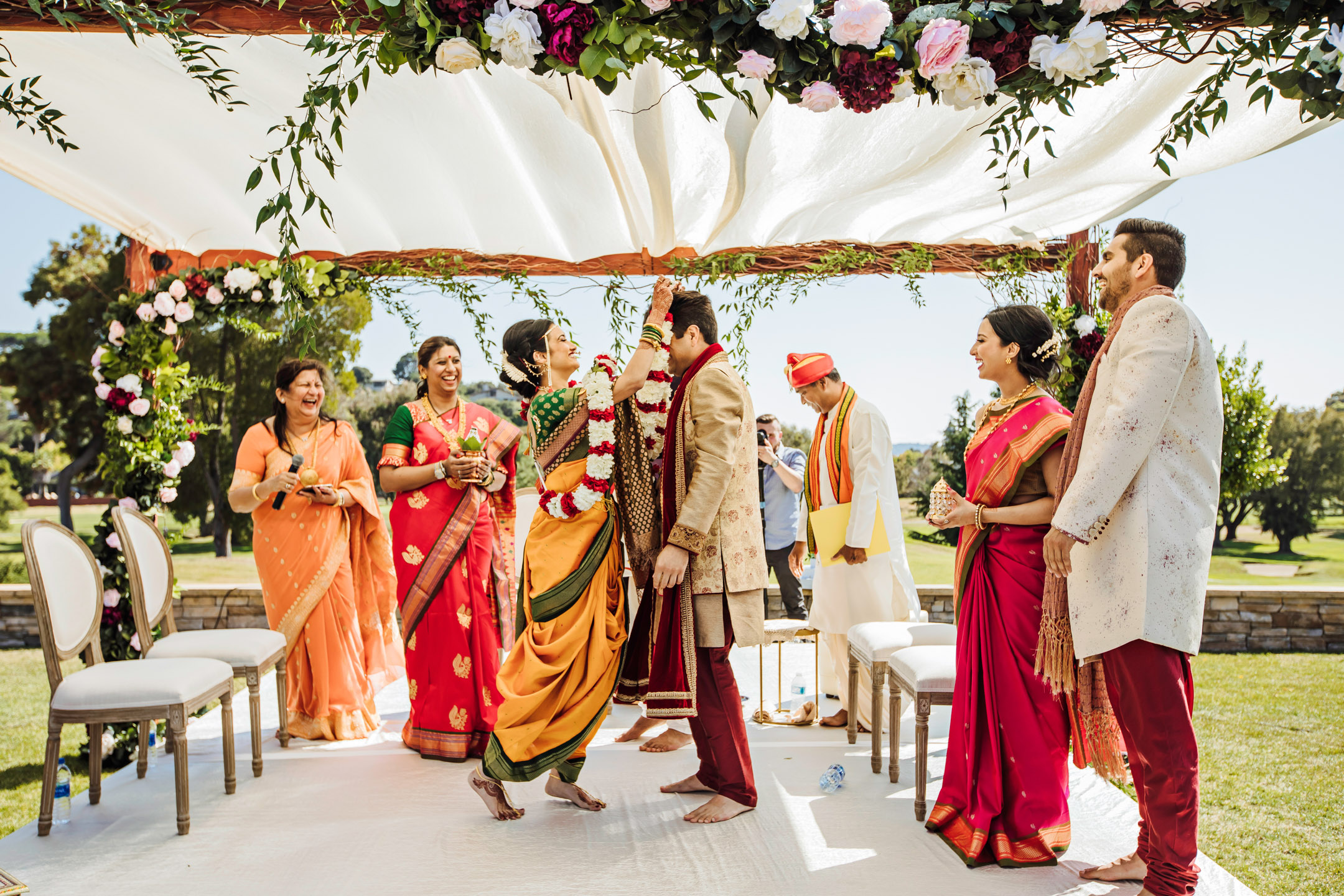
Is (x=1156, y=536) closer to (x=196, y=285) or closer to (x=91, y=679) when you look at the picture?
(x=91, y=679)

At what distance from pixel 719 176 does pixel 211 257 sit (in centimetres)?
309

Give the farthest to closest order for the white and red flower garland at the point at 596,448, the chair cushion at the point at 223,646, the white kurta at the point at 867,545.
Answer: the white kurta at the point at 867,545 < the chair cushion at the point at 223,646 < the white and red flower garland at the point at 596,448

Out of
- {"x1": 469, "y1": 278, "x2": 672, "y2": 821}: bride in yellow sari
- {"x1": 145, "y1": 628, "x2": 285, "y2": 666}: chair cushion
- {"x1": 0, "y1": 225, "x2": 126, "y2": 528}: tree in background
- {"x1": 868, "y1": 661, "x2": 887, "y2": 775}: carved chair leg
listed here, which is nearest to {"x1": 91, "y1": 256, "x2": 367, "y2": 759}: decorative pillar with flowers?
{"x1": 145, "y1": 628, "x2": 285, "y2": 666}: chair cushion

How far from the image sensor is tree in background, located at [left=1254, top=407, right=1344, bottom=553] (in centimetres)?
1184

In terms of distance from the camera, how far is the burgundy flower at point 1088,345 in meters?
5.08

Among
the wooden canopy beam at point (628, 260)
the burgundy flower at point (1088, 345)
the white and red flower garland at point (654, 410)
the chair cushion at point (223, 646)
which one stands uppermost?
the wooden canopy beam at point (628, 260)

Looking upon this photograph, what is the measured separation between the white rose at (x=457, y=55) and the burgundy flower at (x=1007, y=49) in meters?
1.39

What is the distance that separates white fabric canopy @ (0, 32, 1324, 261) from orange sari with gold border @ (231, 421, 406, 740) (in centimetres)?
118

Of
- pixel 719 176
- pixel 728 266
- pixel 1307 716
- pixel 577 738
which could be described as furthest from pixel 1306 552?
pixel 577 738

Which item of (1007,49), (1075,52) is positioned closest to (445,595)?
(1007,49)

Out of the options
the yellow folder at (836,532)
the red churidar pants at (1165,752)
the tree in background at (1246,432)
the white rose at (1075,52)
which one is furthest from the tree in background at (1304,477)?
the white rose at (1075,52)

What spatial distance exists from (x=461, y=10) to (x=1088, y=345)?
3.93 metres

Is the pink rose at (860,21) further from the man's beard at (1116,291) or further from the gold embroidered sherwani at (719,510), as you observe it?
the gold embroidered sherwani at (719,510)

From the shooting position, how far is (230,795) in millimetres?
3807
